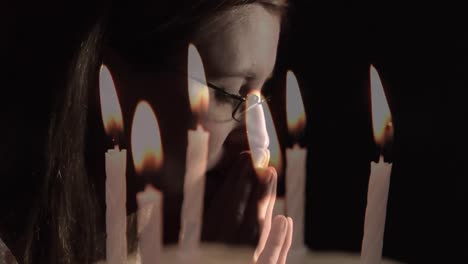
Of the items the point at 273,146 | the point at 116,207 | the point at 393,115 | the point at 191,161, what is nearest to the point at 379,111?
the point at 393,115

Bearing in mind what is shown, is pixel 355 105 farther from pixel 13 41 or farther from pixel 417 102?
pixel 13 41

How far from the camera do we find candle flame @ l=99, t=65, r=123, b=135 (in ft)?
2.26

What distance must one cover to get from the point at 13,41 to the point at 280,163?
42cm

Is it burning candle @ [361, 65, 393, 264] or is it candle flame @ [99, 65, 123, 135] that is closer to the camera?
burning candle @ [361, 65, 393, 264]

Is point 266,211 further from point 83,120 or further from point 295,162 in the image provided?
point 83,120

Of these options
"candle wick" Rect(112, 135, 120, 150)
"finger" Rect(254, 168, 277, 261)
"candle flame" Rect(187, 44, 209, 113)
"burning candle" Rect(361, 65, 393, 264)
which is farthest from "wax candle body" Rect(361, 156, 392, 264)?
"candle wick" Rect(112, 135, 120, 150)

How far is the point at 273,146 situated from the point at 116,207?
21cm

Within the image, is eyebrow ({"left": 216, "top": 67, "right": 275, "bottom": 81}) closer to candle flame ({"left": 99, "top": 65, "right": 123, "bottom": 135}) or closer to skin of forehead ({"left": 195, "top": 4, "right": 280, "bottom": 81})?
skin of forehead ({"left": 195, "top": 4, "right": 280, "bottom": 81})

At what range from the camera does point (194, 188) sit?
662mm

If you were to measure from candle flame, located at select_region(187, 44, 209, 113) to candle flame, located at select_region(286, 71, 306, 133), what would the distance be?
0.10 metres

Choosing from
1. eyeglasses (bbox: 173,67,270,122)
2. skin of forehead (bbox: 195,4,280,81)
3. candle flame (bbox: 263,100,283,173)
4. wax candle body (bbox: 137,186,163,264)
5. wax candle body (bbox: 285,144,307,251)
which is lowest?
wax candle body (bbox: 137,186,163,264)

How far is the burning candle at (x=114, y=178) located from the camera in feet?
2.18

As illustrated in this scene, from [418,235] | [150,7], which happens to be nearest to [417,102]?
[418,235]

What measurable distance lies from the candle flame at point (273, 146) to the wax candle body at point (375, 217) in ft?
0.35
